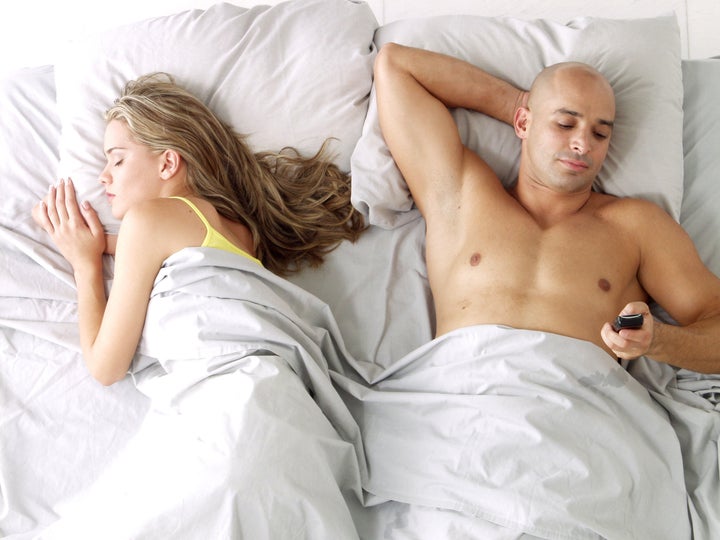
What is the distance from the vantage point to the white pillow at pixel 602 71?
6.41ft

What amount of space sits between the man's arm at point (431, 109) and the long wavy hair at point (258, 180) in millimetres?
191

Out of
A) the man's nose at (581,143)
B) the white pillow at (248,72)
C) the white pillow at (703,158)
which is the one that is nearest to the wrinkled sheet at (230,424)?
the white pillow at (248,72)

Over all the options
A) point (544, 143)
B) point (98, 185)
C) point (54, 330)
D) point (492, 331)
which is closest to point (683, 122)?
point (544, 143)

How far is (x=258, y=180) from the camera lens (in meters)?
2.00

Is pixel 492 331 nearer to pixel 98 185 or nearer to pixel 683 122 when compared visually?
pixel 683 122

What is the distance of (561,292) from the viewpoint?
1.76 meters

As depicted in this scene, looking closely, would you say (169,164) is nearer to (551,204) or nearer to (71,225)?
(71,225)

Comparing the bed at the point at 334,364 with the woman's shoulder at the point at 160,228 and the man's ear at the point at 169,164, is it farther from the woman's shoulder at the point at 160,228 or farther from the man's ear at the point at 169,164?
the man's ear at the point at 169,164

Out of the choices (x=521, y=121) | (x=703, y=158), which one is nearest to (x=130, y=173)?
(x=521, y=121)

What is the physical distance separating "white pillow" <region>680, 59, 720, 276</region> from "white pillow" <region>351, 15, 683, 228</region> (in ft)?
0.28

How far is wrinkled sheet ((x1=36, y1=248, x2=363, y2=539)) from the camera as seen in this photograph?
4.72 ft

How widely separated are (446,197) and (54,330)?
0.98m

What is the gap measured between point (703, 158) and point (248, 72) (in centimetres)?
119

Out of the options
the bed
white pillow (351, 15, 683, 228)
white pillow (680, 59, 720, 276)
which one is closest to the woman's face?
the bed
